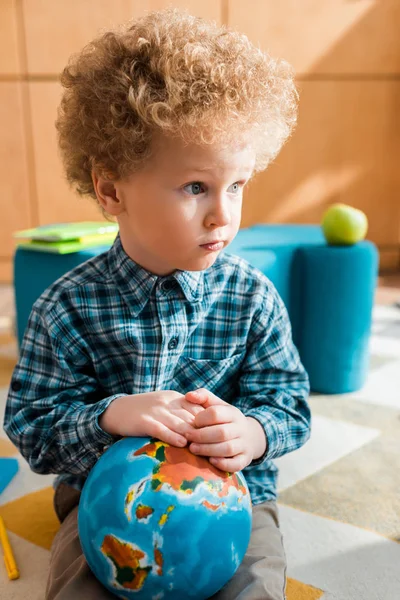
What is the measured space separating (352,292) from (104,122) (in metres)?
1.19

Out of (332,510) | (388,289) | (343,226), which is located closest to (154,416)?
(332,510)

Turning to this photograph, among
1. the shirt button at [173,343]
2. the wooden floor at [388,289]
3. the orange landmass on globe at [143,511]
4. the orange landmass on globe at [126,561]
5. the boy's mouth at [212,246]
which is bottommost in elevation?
the wooden floor at [388,289]

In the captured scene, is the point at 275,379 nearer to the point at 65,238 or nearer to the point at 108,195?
the point at 108,195

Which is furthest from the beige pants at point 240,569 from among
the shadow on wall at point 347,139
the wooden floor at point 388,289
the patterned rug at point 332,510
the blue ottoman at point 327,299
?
the shadow on wall at point 347,139

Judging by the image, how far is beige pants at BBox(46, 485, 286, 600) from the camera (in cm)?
92

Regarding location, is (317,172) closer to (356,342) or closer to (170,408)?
(356,342)

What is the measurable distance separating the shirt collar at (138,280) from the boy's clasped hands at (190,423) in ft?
0.61

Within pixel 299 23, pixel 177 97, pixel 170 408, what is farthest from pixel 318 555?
pixel 299 23

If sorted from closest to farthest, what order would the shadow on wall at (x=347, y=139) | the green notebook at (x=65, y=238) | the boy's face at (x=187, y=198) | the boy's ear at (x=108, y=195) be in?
the boy's face at (x=187, y=198) → the boy's ear at (x=108, y=195) → the green notebook at (x=65, y=238) → the shadow on wall at (x=347, y=139)

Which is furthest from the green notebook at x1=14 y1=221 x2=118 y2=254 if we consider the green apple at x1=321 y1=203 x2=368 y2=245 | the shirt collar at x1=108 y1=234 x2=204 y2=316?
the shirt collar at x1=108 y1=234 x2=204 y2=316

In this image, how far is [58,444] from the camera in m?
1.06

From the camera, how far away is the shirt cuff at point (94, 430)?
99cm

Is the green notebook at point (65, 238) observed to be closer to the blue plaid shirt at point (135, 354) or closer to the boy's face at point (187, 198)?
the blue plaid shirt at point (135, 354)

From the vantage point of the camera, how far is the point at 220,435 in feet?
3.03
